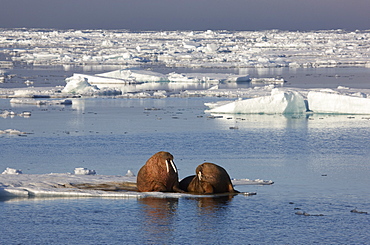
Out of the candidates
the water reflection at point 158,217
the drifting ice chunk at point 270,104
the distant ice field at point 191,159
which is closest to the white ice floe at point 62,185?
the distant ice field at point 191,159

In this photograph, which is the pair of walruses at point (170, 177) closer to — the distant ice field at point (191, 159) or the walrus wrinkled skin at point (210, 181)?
the walrus wrinkled skin at point (210, 181)

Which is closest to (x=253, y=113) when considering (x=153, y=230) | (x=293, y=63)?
(x=153, y=230)

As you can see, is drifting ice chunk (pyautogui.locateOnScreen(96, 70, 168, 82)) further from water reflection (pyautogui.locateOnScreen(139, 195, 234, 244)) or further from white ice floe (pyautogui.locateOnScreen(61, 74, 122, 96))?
water reflection (pyautogui.locateOnScreen(139, 195, 234, 244))

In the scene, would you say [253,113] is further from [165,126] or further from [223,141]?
[223,141]

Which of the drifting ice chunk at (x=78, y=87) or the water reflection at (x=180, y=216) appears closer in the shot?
the water reflection at (x=180, y=216)

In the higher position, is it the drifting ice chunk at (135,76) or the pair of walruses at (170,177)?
the drifting ice chunk at (135,76)

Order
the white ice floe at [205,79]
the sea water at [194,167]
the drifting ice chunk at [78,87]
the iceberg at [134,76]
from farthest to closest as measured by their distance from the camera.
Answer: the iceberg at [134,76], the white ice floe at [205,79], the drifting ice chunk at [78,87], the sea water at [194,167]

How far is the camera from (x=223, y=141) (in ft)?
45.6

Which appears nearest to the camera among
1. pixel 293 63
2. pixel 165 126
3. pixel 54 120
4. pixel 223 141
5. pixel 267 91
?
pixel 223 141

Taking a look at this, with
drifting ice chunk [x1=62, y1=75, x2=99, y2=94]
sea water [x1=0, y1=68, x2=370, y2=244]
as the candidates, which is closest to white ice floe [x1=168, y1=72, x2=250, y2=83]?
drifting ice chunk [x1=62, y1=75, x2=99, y2=94]

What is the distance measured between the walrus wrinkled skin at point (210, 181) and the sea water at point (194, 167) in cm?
24

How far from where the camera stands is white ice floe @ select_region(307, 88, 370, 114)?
18703mm

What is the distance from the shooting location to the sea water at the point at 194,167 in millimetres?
5938

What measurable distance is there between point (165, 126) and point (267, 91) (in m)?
9.31
